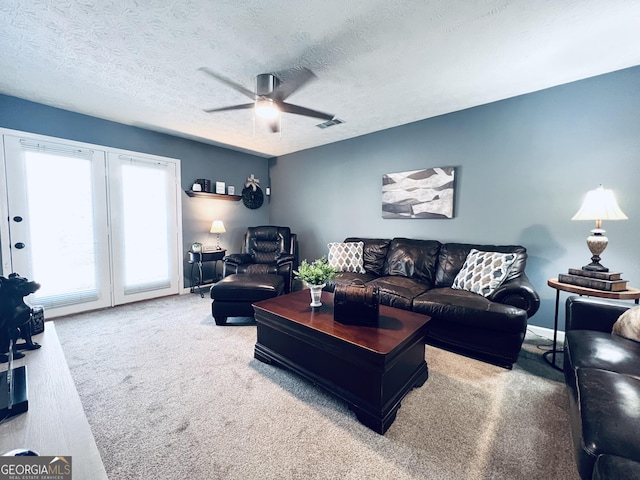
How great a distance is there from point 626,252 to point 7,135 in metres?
6.32

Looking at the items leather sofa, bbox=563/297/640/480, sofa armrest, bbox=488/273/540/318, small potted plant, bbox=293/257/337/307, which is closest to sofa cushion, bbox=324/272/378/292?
small potted plant, bbox=293/257/337/307

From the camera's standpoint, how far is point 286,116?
3322mm

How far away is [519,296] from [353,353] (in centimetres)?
166

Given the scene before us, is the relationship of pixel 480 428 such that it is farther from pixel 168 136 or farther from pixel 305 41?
pixel 168 136

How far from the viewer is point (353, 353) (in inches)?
62.9

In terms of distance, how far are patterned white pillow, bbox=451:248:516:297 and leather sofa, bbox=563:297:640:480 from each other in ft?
2.52

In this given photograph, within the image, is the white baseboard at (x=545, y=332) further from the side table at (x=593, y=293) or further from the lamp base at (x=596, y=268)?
the lamp base at (x=596, y=268)

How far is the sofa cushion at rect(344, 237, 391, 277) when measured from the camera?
3.63 m

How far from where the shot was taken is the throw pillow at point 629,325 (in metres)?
1.54

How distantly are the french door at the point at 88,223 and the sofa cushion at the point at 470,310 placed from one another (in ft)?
12.5

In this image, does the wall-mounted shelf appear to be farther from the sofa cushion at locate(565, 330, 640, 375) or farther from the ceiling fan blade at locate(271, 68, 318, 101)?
the sofa cushion at locate(565, 330, 640, 375)

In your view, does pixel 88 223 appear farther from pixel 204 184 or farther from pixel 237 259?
pixel 237 259

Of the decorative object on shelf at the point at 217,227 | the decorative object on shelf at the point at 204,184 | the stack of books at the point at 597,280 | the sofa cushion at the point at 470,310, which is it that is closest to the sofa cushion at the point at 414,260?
the sofa cushion at the point at 470,310

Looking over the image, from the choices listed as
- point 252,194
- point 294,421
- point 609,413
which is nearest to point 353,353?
point 294,421
